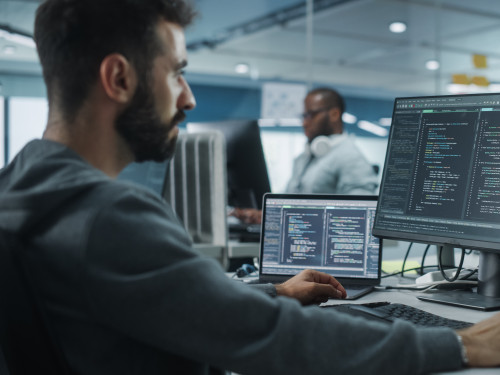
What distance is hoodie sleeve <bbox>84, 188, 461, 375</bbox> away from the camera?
627 mm

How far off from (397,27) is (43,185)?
512 cm

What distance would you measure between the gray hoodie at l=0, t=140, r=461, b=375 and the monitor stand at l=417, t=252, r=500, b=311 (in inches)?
19.0

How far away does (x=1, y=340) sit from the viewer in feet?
2.39

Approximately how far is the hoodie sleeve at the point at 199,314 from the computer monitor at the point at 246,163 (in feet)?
5.04

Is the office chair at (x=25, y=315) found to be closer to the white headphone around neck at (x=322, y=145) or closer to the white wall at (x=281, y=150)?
the white headphone around neck at (x=322, y=145)

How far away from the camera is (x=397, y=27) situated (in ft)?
17.2

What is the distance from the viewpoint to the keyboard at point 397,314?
36.9 inches

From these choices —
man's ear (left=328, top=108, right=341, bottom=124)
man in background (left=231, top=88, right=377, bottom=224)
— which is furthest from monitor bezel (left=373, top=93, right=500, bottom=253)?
man's ear (left=328, top=108, right=341, bottom=124)

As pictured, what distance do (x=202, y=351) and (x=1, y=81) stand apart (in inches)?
220

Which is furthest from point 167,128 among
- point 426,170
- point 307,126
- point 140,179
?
point 307,126

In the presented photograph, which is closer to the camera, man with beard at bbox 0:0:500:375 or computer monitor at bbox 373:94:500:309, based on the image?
man with beard at bbox 0:0:500:375

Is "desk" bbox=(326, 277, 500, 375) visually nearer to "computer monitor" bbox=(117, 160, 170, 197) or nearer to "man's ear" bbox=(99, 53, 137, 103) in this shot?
"man's ear" bbox=(99, 53, 137, 103)

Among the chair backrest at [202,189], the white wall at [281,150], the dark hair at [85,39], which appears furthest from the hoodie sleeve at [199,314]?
the white wall at [281,150]

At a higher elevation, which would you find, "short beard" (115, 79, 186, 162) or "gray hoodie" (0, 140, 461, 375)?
"short beard" (115, 79, 186, 162)
